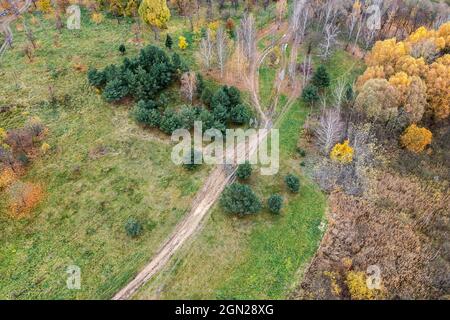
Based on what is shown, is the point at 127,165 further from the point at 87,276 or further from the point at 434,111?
the point at 434,111

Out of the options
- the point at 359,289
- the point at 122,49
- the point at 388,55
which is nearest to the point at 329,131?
the point at 388,55

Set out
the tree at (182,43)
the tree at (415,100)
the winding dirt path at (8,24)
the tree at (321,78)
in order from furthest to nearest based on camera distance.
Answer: the winding dirt path at (8,24)
the tree at (182,43)
the tree at (321,78)
the tree at (415,100)

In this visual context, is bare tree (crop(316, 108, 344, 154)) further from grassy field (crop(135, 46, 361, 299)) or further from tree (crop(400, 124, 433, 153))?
tree (crop(400, 124, 433, 153))

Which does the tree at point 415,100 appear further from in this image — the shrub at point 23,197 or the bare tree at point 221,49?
the shrub at point 23,197

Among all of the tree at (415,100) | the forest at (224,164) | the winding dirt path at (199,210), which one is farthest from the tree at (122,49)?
the tree at (415,100)

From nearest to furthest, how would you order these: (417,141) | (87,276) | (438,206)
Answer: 1. (87,276)
2. (438,206)
3. (417,141)

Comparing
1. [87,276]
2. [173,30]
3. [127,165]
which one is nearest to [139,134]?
[127,165]
